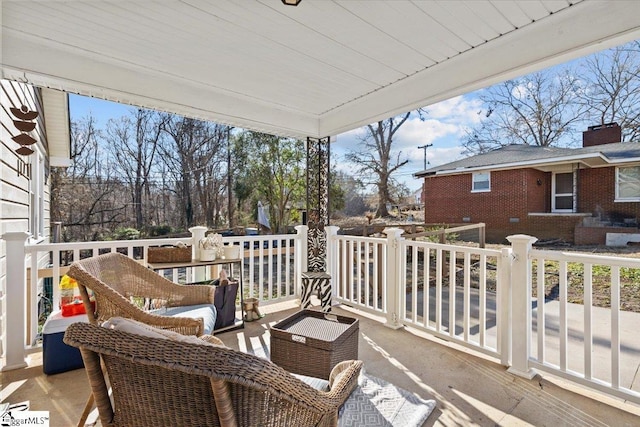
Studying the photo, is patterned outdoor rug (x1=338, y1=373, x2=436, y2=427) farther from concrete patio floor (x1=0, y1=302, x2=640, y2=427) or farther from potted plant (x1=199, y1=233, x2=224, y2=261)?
potted plant (x1=199, y1=233, x2=224, y2=261)

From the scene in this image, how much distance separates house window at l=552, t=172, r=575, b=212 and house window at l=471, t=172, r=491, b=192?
5.91 ft

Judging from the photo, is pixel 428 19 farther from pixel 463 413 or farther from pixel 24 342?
pixel 24 342

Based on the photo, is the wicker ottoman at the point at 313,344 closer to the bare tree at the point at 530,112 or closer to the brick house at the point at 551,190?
the brick house at the point at 551,190

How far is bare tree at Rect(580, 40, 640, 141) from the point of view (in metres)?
8.45

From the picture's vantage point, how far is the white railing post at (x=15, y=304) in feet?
7.91

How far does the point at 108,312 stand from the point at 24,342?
1324mm

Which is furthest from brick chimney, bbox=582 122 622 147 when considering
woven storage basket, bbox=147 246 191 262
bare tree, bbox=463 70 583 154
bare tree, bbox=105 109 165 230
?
bare tree, bbox=105 109 165 230

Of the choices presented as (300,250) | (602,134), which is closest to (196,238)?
(300,250)

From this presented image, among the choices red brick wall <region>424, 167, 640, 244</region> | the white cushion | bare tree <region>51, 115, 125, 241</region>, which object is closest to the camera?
the white cushion

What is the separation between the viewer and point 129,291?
7.61ft

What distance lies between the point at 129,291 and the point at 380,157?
10.3 m

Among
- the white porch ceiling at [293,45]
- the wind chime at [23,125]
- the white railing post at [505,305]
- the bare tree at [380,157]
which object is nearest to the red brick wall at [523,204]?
the bare tree at [380,157]

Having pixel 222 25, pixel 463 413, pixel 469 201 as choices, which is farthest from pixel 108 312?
pixel 469 201

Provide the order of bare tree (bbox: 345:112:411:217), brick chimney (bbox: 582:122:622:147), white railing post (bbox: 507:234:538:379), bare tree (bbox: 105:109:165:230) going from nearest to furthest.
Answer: white railing post (bbox: 507:234:538:379), brick chimney (bbox: 582:122:622:147), bare tree (bbox: 105:109:165:230), bare tree (bbox: 345:112:411:217)
